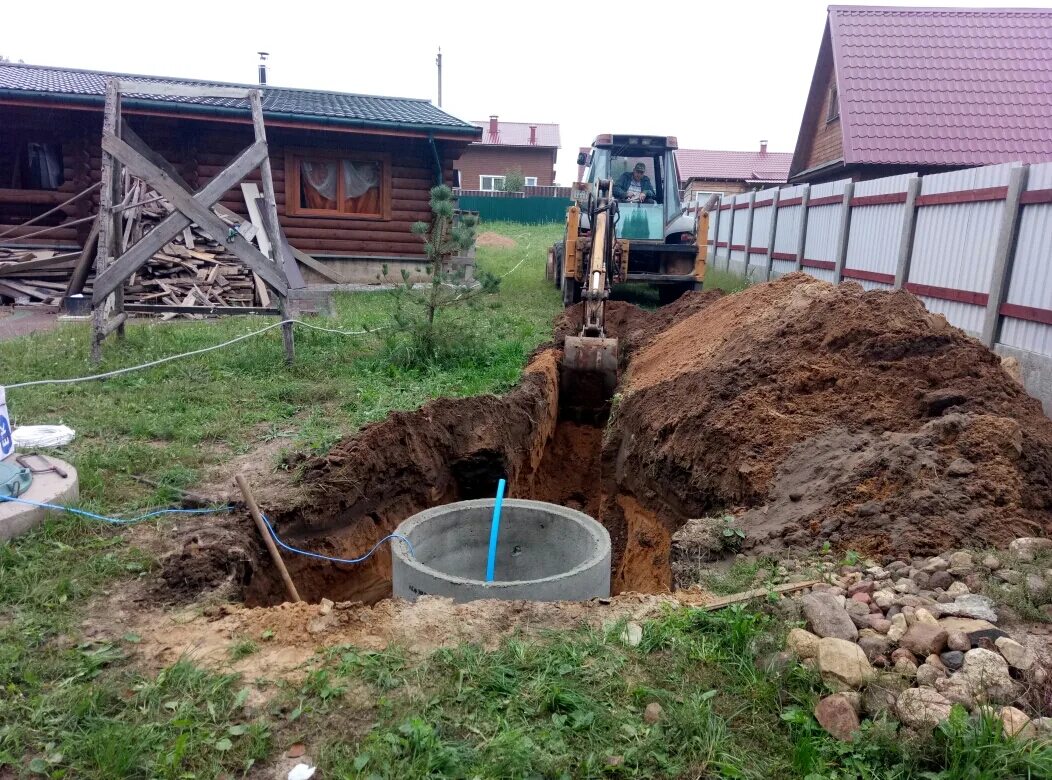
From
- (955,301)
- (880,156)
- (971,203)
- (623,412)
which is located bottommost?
(623,412)

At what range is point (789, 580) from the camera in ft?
10.9

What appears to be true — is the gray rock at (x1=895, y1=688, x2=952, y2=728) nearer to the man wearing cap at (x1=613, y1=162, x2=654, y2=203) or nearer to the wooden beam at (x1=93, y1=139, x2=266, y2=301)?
the wooden beam at (x1=93, y1=139, x2=266, y2=301)

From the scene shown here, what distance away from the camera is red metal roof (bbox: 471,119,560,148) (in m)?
44.0

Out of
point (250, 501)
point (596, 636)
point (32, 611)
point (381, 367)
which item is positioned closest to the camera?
point (596, 636)

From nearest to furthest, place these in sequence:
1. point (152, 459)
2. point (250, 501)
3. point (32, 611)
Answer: point (32, 611) → point (250, 501) → point (152, 459)

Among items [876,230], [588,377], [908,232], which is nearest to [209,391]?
[588,377]

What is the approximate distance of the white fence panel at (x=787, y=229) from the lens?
509 inches

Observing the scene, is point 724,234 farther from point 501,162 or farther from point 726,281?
point 501,162

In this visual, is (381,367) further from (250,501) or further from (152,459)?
(250,501)

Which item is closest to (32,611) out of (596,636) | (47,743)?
(47,743)

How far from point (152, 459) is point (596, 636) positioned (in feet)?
11.5

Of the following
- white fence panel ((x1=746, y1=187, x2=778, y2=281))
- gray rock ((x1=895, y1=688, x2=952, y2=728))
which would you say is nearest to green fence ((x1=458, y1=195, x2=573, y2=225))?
white fence panel ((x1=746, y1=187, x2=778, y2=281))

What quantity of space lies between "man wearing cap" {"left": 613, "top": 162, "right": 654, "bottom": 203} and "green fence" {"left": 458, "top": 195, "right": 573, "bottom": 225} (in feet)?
70.6

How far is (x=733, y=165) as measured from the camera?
131 ft
